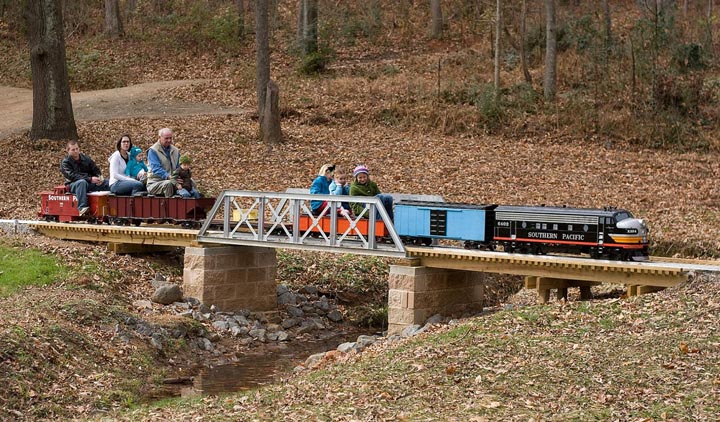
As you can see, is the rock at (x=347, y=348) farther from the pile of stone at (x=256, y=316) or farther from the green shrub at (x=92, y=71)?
the green shrub at (x=92, y=71)

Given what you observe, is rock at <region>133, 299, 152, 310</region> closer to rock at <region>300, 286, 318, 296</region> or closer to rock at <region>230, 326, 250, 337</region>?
rock at <region>230, 326, 250, 337</region>

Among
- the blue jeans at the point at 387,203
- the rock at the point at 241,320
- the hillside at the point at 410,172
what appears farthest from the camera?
the rock at the point at 241,320

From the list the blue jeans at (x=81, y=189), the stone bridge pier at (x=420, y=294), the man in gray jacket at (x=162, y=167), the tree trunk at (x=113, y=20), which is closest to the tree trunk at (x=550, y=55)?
the man in gray jacket at (x=162, y=167)

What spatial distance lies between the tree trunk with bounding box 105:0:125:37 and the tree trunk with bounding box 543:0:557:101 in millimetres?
23002

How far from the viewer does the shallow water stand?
1730cm

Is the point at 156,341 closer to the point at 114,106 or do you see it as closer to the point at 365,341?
the point at 365,341

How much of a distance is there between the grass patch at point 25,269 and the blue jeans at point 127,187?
218cm

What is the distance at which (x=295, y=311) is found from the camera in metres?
23.3

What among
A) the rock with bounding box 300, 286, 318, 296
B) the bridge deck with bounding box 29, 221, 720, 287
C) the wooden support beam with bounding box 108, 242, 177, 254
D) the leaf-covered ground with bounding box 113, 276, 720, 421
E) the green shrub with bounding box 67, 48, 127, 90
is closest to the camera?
the leaf-covered ground with bounding box 113, 276, 720, 421

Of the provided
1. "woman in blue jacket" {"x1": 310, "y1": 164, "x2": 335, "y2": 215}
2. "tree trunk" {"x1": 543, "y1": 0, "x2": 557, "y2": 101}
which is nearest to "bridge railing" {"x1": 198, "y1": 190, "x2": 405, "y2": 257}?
"woman in blue jacket" {"x1": 310, "y1": 164, "x2": 335, "y2": 215}

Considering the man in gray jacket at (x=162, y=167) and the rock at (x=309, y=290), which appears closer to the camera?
the man in gray jacket at (x=162, y=167)

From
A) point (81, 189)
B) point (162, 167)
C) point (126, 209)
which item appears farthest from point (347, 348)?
point (81, 189)

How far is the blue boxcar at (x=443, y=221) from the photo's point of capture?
767 inches

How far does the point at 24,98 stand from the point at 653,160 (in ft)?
81.0
